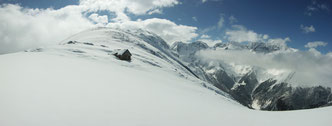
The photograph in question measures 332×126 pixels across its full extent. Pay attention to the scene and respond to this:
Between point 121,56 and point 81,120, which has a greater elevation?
point 121,56

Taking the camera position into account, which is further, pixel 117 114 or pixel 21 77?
pixel 21 77

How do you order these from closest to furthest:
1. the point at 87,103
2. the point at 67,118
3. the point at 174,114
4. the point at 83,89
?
the point at 67,118, the point at 87,103, the point at 174,114, the point at 83,89

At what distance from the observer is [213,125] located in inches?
252

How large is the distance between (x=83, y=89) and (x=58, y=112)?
2.86 metres

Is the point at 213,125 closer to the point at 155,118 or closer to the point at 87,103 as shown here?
the point at 155,118

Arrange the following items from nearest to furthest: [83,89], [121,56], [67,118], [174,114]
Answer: [67,118], [174,114], [83,89], [121,56]

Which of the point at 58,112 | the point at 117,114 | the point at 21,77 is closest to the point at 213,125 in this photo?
the point at 117,114

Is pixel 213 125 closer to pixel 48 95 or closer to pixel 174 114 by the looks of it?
pixel 174 114

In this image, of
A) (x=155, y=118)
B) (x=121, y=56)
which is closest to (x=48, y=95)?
(x=155, y=118)

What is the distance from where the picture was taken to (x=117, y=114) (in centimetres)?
607

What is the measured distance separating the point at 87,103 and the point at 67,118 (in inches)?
55.7

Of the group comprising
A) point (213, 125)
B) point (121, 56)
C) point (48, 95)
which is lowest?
point (213, 125)

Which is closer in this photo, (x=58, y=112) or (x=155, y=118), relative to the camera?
(x=58, y=112)

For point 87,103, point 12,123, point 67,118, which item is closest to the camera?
point 12,123
